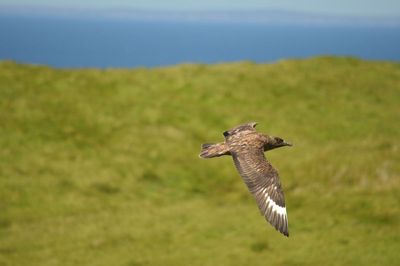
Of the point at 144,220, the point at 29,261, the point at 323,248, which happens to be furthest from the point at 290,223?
the point at 29,261

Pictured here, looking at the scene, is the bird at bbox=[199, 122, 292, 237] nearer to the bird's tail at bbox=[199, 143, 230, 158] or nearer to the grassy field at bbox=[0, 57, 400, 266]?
the bird's tail at bbox=[199, 143, 230, 158]

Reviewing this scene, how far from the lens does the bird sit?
10.6m

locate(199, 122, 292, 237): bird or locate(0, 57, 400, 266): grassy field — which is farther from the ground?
locate(0, 57, 400, 266): grassy field

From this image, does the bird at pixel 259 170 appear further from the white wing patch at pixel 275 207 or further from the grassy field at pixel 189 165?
the grassy field at pixel 189 165

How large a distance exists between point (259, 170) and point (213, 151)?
3.17ft

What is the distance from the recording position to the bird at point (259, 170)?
1059 centimetres

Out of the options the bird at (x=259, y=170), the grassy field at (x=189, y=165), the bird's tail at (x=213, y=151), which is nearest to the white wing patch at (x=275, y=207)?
the bird at (x=259, y=170)

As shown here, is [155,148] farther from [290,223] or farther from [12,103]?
[290,223]

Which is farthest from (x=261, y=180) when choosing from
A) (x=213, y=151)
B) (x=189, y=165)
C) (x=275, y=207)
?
(x=189, y=165)

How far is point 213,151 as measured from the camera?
11828 millimetres

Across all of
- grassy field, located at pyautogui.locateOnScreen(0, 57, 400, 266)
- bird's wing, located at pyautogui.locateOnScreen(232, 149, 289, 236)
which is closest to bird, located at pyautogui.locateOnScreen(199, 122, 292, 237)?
bird's wing, located at pyautogui.locateOnScreen(232, 149, 289, 236)

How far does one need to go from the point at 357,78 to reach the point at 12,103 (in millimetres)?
25887

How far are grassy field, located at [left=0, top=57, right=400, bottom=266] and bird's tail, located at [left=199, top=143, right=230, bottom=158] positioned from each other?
9995 millimetres

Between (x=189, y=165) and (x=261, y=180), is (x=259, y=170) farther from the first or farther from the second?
(x=189, y=165)
